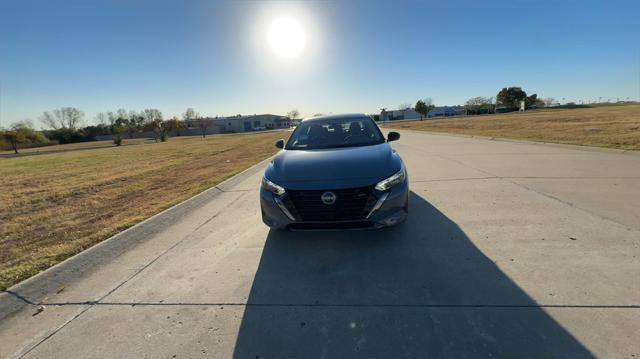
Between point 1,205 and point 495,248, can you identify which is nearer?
point 495,248

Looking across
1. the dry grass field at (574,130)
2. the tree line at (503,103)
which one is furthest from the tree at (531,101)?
the dry grass field at (574,130)

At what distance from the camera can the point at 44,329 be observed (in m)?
2.60

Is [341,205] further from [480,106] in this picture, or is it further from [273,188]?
[480,106]

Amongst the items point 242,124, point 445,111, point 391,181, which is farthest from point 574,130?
point 445,111

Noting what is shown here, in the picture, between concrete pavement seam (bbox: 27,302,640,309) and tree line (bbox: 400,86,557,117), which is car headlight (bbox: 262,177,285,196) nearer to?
concrete pavement seam (bbox: 27,302,640,309)

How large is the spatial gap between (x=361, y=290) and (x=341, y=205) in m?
0.93

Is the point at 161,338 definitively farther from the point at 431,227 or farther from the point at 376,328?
the point at 431,227

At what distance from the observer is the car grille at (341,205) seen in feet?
11.1

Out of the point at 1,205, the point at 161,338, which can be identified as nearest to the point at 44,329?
the point at 161,338

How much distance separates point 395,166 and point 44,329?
3786 millimetres

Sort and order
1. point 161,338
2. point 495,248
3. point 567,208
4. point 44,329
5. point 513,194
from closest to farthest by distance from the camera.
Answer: point 161,338 < point 44,329 < point 495,248 < point 567,208 < point 513,194

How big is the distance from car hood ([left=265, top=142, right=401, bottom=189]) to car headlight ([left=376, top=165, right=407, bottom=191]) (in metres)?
0.05

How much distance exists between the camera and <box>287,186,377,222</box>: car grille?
134 inches

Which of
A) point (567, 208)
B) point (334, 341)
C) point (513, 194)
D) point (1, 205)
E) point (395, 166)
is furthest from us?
point (1, 205)
